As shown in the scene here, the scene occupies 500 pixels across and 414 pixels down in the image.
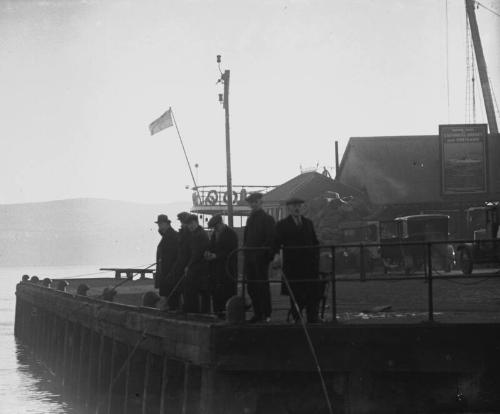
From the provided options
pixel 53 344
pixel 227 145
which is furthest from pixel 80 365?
pixel 227 145

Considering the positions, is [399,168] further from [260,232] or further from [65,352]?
[260,232]

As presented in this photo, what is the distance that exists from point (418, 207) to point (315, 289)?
37780 mm

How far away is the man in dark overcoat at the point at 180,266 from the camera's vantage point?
15375 mm

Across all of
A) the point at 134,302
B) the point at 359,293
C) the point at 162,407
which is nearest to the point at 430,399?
the point at 162,407

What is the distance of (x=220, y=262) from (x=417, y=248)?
16103mm

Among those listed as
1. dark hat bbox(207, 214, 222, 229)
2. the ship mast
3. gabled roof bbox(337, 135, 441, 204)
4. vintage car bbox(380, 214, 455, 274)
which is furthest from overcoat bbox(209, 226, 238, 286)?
the ship mast

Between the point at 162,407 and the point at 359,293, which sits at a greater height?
the point at 359,293

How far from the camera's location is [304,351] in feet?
38.0

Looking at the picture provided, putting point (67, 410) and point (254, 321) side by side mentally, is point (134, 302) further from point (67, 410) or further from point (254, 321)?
point (254, 321)

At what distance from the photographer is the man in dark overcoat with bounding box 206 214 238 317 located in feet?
46.6

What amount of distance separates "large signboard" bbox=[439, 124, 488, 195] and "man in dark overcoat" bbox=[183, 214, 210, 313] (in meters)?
33.5

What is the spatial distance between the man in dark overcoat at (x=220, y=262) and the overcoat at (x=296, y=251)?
5.01 feet

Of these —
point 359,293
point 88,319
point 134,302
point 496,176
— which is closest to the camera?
point 88,319

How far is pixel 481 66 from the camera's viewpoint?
205 feet
